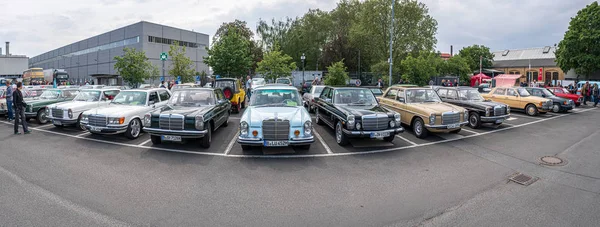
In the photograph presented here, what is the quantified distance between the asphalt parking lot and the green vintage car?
12.9 feet

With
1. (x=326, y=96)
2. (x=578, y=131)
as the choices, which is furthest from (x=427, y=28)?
(x=326, y=96)

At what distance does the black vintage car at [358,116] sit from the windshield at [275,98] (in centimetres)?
140

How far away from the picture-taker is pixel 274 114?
8234mm

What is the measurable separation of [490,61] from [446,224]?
95473mm

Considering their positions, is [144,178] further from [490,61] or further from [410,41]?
[490,61]

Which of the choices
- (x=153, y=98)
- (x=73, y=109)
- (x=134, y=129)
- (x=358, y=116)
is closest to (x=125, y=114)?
(x=134, y=129)

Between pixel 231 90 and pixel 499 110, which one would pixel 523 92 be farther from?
pixel 231 90

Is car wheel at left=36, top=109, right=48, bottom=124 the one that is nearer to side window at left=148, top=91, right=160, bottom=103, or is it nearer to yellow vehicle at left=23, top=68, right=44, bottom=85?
side window at left=148, top=91, right=160, bottom=103

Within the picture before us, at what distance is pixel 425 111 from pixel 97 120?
10.4 meters

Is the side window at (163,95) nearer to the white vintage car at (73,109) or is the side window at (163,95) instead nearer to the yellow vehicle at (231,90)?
the white vintage car at (73,109)

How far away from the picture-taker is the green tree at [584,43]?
44.0 metres

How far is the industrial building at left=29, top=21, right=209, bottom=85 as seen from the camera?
52406 millimetres

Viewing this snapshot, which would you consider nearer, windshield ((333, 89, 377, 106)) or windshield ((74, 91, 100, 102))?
windshield ((333, 89, 377, 106))

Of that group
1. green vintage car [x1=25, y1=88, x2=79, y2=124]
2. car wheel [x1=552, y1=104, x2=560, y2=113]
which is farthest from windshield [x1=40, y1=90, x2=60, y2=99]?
car wheel [x1=552, y1=104, x2=560, y2=113]
